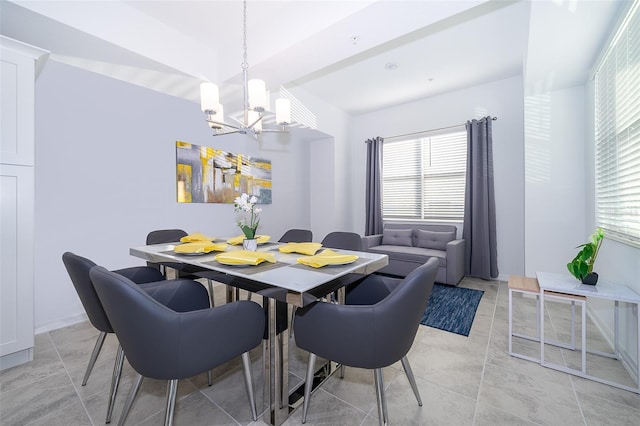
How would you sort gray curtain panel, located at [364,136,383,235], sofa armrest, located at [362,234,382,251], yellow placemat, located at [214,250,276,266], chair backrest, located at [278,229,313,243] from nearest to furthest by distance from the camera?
yellow placemat, located at [214,250,276,266] < chair backrest, located at [278,229,313,243] < sofa armrest, located at [362,234,382,251] < gray curtain panel, located at [364,136,383,235]

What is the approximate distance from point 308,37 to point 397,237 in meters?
3.12

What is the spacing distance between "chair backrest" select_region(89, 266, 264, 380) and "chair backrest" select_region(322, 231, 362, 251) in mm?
1397

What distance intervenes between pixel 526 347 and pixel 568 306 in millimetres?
1312

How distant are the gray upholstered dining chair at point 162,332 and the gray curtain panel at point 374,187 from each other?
3.92 m

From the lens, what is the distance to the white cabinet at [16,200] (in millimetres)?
1770

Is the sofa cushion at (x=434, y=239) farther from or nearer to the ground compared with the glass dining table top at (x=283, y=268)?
nearer to the ground

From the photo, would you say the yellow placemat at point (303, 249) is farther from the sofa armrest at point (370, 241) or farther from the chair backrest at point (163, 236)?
the sofa armrest at point (370, 241)

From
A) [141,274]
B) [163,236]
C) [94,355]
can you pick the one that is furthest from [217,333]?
[163,236]

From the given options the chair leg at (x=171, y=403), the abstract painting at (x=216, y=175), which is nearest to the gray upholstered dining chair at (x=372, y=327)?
the chair leg at (x=171, y=403)

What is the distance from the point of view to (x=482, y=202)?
3.79m

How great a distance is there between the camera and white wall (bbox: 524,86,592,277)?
9.36 ft

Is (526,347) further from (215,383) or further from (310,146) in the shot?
(310,146)

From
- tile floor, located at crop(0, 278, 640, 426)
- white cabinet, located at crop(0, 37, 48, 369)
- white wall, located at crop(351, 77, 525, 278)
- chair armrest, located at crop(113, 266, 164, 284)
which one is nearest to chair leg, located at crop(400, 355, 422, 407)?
tile floor, located at crop(0, 278, 640, 426)

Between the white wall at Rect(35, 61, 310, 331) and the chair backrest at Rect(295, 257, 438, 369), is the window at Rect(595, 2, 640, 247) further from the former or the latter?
the white wall at Rect(35, 61, 310, 331)
